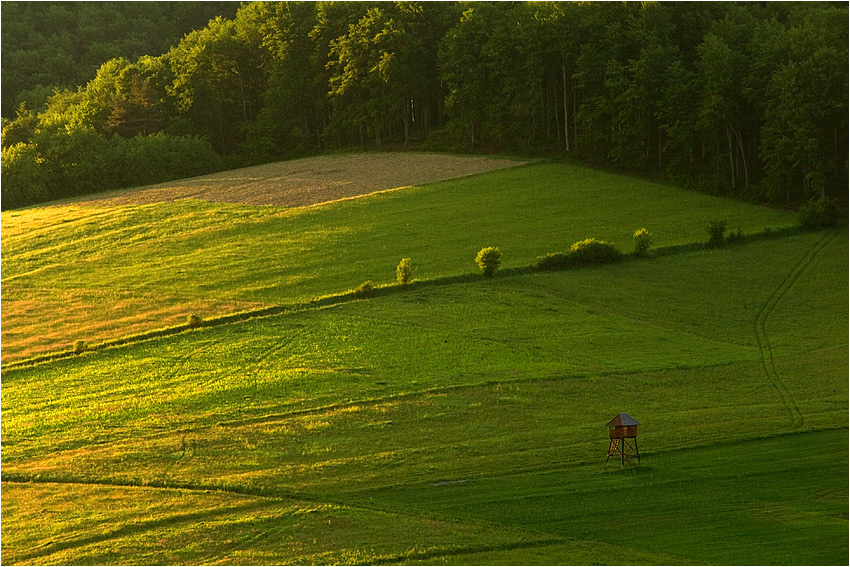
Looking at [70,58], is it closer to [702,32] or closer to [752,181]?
[702,32]

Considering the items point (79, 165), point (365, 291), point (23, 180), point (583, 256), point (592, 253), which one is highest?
point (79, 165)

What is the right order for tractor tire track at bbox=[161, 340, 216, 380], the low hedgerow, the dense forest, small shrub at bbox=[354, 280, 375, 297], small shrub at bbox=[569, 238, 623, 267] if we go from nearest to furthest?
1. tractor tire track at bbox=[161, 340, 216, 380]
2. small shrub at bbox=[354, 280, 375, 297]
3. the low hedgerow
4. small shrub at bbox=[569, 238, 623, 267]
5. the dense forest

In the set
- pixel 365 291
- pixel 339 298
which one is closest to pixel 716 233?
pixel 365 291

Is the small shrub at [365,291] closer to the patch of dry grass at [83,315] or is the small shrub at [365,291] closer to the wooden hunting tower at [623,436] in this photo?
the patch of dry grass at [83,315]

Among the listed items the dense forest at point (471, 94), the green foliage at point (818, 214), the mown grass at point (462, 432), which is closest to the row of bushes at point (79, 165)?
the dense forest at point (471, 94)

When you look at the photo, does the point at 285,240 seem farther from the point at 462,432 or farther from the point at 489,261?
the point at 462,432

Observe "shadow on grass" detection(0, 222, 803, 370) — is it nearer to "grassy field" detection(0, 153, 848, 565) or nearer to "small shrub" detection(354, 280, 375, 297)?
"small shrub" detection(354, 280, 375, 297)

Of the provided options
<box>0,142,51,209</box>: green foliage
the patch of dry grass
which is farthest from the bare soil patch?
the patch of dry grass
